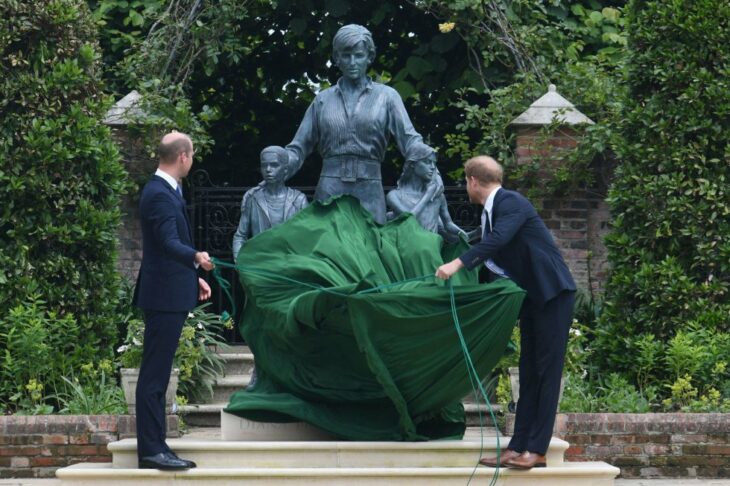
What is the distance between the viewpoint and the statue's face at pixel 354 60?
27.3ft

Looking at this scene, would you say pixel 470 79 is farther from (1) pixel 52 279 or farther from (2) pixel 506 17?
(1) pixel 52 279

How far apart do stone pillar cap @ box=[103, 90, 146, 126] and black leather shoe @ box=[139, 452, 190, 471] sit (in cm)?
491

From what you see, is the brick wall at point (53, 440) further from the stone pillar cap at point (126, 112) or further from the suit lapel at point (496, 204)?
the stone pillar cap at point (126, 112)

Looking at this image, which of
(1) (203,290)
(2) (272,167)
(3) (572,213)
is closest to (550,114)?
(3) (572,213)

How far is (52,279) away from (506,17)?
183 inches

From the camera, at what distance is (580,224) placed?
1141cm

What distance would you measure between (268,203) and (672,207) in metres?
2.74

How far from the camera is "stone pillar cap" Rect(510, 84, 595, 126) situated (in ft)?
36.7

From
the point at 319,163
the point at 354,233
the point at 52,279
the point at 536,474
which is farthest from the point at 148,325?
the point at 319,163

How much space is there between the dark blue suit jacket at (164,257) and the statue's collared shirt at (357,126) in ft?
5.65

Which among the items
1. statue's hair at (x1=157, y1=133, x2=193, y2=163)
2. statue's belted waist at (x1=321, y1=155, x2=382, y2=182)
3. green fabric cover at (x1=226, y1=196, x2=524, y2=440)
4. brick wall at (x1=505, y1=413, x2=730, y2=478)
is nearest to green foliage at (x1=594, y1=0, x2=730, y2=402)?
brick wall at (x1=505, y1=413, x2=730, y2=478)

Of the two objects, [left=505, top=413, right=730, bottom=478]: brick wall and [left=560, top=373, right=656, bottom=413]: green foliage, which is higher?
[left=560, top=373, right=656, bottom=413]: green foliage

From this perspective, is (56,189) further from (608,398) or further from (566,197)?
(566,197)

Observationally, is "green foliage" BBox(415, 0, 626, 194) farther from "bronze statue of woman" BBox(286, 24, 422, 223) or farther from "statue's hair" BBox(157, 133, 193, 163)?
"statue's hair" BBox(157, 133, 193, 163)
